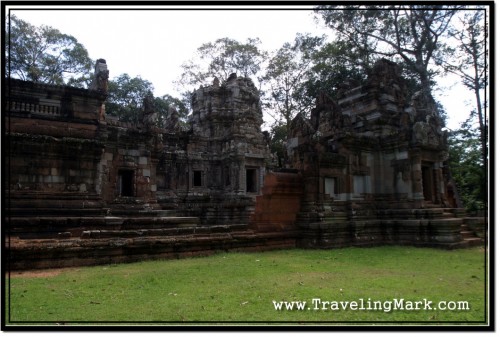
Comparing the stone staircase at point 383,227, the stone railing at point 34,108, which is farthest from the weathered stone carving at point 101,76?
the stone staircase at point 383,227

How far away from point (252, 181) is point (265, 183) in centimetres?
1808

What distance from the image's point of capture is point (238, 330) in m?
4.17

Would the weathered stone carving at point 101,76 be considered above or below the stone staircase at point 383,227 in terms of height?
above

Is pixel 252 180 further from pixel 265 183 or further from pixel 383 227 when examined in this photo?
pixel 265 183

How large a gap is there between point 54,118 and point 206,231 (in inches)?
256

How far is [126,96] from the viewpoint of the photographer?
4816cm

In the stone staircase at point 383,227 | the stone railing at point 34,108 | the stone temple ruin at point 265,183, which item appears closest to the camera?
the stone temple ruin at point 265,183

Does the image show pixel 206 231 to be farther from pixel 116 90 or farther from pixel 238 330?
pixel 116 90

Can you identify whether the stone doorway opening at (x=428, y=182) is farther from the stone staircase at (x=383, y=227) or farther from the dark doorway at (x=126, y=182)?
the dark doorway at (x=126, y=182)

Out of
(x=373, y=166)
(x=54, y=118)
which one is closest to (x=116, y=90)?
(x=54, y=118)

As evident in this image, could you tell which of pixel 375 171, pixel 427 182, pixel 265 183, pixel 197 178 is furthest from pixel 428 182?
pixel 197 178

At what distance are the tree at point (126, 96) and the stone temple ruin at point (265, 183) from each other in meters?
30.3

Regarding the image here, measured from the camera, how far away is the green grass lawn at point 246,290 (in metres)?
4.99

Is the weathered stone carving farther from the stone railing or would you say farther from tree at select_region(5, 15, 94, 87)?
tree at select_region(5, 15, 94, 87)
